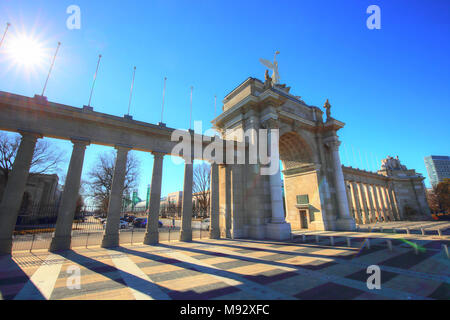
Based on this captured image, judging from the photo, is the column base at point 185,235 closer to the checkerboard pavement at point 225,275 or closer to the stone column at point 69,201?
the checkerboard pavement at point 225,275

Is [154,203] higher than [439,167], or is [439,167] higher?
Answer: [439,167]

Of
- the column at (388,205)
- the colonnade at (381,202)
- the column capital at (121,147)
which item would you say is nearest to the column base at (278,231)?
the column capital at (121,147)

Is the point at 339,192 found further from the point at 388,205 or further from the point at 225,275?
the point at 388,205

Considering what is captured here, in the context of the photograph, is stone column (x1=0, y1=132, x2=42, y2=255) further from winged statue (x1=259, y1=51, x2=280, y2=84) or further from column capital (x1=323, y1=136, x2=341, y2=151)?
column capital (x1=323, y1=136, x2=341, y2=151)

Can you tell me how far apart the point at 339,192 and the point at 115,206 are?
84.9ft

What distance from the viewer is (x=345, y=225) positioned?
24.2m

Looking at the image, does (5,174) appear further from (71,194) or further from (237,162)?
(237,162)

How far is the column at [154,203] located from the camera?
15.0 meters

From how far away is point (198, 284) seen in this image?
21.5 ft

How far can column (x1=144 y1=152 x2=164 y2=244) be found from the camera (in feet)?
49.2

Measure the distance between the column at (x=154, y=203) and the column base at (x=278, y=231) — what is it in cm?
981

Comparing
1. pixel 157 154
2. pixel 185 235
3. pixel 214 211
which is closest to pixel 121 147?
pixel 157 154

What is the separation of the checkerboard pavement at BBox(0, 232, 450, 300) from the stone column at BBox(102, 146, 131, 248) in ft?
6.88
